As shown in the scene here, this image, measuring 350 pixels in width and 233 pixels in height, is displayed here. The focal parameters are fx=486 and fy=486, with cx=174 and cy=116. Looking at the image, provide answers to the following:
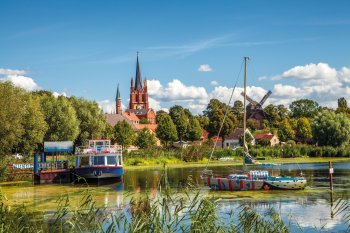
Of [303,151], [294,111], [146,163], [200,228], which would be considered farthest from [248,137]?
[200,228]

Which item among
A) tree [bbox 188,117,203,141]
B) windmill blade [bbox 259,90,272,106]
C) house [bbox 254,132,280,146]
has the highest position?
windmill blade [bbox 259,90,272,106]

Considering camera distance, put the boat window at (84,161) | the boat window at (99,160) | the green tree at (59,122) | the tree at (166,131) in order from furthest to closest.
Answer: the tree at (166,131) → the green tree at (59,122) → the boat window at (84,161) → the boat window at (99,160)

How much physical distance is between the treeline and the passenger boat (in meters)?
8.59

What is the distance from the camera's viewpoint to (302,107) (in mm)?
162500

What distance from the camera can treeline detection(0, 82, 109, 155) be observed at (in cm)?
4953

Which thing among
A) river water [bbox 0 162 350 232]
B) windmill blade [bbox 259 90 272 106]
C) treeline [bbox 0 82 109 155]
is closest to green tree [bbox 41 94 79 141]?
treeline [bbox 0 82 109 155]

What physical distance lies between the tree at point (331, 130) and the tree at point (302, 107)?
64009mm

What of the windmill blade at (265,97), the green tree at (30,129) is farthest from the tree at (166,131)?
the windmill blade at (265,97)

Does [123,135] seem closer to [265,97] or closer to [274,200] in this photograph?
[274,200]

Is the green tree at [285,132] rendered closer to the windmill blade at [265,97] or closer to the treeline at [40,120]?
the windmill blade at [265,97]

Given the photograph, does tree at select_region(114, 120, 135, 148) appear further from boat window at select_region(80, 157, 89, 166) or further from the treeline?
boat window at select_region(80, 157, 89, 166)

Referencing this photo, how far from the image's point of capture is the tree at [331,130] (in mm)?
92188

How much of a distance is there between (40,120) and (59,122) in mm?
10132

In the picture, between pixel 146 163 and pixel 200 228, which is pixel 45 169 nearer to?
pixel 146 163
